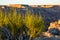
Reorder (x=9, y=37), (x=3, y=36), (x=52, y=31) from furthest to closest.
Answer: (x=52, y=31) → (x=9, y=37) → (x=3, y=36)

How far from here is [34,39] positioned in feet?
57.3

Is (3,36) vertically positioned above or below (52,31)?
above

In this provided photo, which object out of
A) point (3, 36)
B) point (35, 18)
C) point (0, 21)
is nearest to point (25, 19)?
point (35, 18)

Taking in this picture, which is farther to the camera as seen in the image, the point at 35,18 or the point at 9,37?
the point at 35,18

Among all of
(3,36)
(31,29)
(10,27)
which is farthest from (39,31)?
(3,36)

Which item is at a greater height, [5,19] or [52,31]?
[5,19]

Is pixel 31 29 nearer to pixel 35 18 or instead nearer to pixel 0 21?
pixel 35 18

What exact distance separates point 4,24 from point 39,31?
2.54m

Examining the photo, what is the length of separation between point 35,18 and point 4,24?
2272mm

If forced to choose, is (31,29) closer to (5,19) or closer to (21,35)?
(21,35)

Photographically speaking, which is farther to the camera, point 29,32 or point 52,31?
point 52,31

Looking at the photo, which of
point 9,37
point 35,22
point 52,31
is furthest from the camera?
point 52,31

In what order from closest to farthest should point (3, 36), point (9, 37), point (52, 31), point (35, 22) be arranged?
point (3, 36) < point (9, 37) < point (35, 22) < point (52, 31)

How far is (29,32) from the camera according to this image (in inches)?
691
